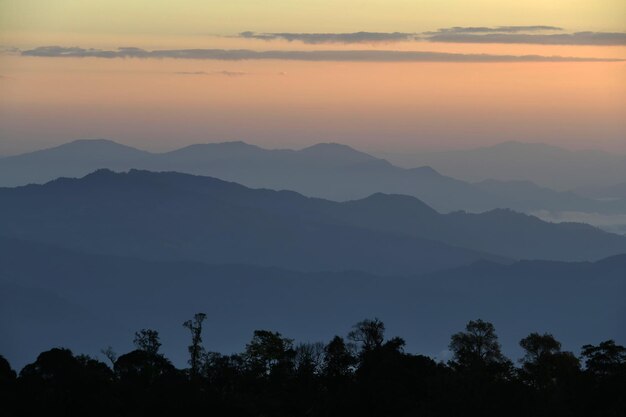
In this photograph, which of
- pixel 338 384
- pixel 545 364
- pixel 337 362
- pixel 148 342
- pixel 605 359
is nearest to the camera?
pixel 605 359

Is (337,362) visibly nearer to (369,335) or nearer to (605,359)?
(369,335)

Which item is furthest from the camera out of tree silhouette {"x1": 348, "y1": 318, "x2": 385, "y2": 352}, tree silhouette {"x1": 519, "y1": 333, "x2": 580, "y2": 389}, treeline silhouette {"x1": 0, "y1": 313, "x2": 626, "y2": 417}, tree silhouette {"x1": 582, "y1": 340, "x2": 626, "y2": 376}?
tree silhouette {"x1": 348, "y1": 318, "x2": 385, "y2": 352}

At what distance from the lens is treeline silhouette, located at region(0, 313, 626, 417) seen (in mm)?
86312

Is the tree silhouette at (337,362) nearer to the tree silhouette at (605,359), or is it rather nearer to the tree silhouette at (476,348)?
the tree silhouette at (476,348)

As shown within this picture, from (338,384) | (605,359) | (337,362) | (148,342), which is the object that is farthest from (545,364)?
(148,342)

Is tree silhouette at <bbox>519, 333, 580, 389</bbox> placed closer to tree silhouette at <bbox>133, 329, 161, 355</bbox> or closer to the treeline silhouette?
the treeline silhouette

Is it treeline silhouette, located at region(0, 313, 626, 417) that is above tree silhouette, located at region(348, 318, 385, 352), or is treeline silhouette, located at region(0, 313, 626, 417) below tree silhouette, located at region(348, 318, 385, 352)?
below

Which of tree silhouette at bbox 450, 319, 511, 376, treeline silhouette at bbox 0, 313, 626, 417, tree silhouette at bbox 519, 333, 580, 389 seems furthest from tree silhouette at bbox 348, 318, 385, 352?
tree silhouette at bbox 519, 333, 580, 389

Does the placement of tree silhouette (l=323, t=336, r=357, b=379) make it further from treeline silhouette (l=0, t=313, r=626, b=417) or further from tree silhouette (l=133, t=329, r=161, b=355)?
tree silhouette (l=133, t=329, r=161, b=355)

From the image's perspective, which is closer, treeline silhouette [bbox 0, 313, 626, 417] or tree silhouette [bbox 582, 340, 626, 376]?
treeline silhouette [bbox 0, 313, 626, 417]

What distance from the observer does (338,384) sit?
10550cm

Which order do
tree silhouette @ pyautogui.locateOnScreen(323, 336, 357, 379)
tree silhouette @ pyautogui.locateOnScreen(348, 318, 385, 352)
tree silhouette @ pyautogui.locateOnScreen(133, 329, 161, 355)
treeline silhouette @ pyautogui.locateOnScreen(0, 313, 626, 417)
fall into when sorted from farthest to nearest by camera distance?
tree silhouette @ pyautogui.locateOnScreen(133, 329, 161, 355)
tree silhouette @ pyautogui.locateOnScreen(348, 318, 385, 352)
tree silhouette @ pyautogui.locateOnScreen(323, 336, 357, 379)
treeline silhouette @ pyautogui.locateOnScreen(0, 313, 626, 417)

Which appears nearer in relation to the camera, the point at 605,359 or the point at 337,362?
the point at 605,359

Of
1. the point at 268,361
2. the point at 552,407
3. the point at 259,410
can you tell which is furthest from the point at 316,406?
the point at 268,361
